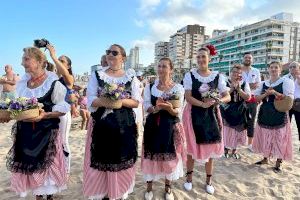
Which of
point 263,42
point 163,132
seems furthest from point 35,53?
point 263,42

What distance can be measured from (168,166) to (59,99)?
1.76 meters

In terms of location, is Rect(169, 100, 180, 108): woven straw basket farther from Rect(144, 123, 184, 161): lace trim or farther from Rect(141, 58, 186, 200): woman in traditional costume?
Rect(144, 123, 184, 161): lace trim

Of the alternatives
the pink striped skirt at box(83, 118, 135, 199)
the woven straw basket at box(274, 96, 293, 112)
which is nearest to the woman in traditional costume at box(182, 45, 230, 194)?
the pink striped skirt at box(83, 118, 135, 199)

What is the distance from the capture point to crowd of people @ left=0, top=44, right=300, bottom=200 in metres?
3.72

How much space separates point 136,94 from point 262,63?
98197 millimetres

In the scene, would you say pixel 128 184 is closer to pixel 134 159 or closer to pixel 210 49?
pixel 134 159

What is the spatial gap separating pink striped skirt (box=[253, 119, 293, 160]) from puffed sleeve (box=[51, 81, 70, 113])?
4286mm

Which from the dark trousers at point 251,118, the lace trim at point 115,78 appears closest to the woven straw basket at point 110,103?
the lace trim at point 115,78

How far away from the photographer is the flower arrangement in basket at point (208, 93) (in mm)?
4757

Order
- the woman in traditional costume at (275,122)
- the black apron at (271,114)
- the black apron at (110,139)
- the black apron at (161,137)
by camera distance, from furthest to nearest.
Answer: the black apron at (271,114)
the woman in traditional costume at (275,122)
the black apron at (161,137)
the black apron at (110,139)

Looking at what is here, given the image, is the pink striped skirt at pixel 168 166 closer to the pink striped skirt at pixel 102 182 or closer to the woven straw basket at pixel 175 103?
the woven straw basket at pixel 175 103

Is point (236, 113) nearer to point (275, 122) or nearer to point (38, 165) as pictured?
point (275, 122)

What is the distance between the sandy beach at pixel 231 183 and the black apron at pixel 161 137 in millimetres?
701

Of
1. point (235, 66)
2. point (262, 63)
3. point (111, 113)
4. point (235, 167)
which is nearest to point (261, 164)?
point (235, 167)
